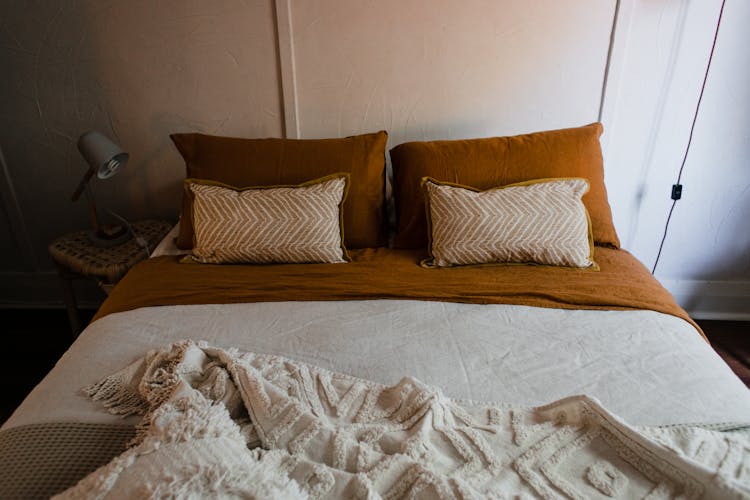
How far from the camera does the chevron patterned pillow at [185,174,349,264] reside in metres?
1.59

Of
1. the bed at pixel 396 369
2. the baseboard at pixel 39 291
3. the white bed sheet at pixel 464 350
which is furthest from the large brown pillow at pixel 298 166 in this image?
the baseboard at pixel 39 291

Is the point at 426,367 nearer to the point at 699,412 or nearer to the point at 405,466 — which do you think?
the point at 405,466

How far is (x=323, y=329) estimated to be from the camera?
4.19ft

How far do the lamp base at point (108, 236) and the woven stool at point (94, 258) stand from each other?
0.05 feet

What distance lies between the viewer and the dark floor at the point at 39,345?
1908 millimetres

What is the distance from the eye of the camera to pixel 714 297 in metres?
2.28

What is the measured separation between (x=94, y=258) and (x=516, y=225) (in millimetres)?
1608

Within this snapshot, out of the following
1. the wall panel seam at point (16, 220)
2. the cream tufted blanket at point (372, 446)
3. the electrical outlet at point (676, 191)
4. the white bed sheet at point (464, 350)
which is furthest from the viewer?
the wall panel seam at point (16, 220)

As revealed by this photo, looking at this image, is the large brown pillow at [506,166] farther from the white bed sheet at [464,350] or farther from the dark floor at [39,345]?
the dark floor at [39,345]

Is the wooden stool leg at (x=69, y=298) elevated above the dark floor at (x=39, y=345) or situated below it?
above

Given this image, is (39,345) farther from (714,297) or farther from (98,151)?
(714,297)

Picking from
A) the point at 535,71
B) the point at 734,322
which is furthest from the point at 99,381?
the point at 734,322

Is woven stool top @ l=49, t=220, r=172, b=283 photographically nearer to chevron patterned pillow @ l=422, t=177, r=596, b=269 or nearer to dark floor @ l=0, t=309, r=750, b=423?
dark floor @ l=0, t=309, r=750, b=423

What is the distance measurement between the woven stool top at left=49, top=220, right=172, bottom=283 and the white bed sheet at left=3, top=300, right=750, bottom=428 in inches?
20.5
